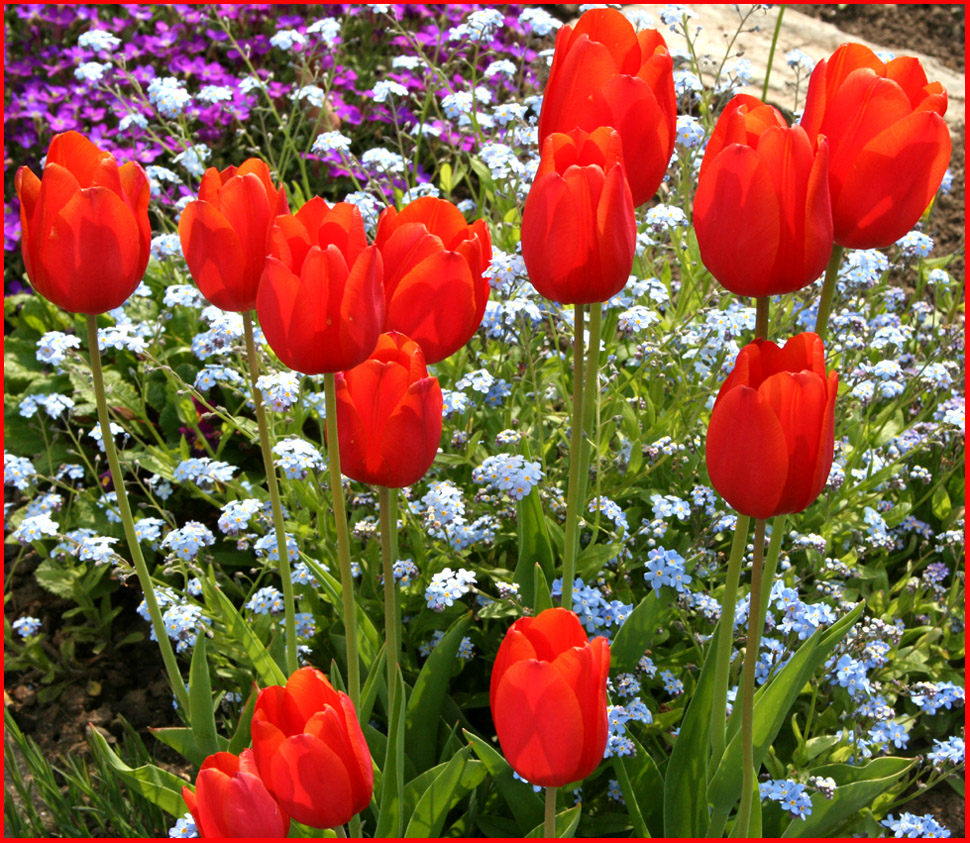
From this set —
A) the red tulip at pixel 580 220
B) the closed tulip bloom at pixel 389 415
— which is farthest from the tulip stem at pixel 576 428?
the closed tulip bloom at pixel 389 415

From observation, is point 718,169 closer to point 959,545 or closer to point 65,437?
point 959,545

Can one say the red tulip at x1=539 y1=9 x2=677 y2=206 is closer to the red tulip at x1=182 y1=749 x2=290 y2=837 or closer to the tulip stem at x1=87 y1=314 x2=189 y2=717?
the tulip stem at x1=87 y1=314 x2=189 y2=717

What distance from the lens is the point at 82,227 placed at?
50.9 inches

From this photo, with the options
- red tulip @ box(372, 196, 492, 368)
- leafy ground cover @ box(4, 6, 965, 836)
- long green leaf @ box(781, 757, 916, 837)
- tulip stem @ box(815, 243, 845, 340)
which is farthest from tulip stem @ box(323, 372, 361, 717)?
long green leaf @ box(781, 757, 916, 837)

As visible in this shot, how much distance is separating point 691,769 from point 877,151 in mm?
886

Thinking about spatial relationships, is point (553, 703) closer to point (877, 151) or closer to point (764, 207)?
point (764, 207)

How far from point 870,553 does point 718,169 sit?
5.24 feet

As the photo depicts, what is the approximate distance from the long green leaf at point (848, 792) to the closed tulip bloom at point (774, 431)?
81 centimetres

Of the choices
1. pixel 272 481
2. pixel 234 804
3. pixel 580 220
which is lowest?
pixel 234 804

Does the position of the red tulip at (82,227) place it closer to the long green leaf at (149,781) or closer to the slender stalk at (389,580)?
the slender stalk at (389,580)

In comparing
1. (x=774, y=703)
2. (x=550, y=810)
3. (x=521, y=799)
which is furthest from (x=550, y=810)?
(x=521, y=799)

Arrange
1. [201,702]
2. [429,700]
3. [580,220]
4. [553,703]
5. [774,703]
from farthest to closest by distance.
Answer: [429,700]
[201,702]
[774,703]
[580,220]
[553,703]

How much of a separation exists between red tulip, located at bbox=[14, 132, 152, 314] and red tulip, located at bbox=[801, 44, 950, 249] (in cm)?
82

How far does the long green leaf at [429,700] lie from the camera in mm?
1785
